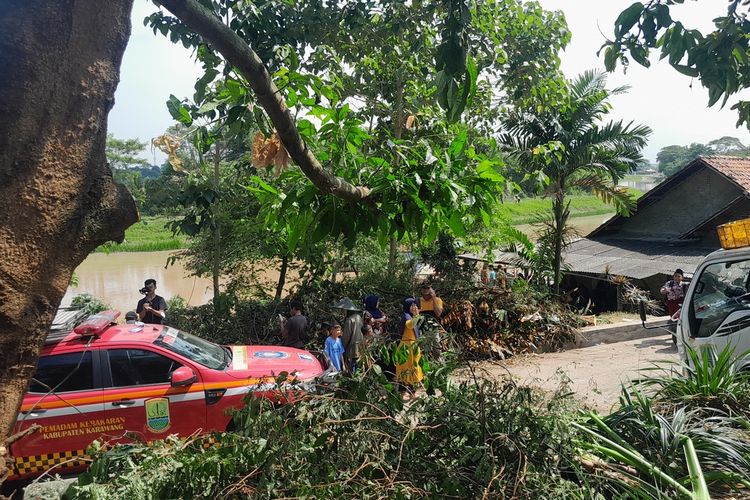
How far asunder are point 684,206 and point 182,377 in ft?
45.5

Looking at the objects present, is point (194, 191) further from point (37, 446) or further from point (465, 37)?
point (465, 37)

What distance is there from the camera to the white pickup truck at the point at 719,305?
5.34 meters

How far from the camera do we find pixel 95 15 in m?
1.52

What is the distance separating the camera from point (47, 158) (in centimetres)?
145

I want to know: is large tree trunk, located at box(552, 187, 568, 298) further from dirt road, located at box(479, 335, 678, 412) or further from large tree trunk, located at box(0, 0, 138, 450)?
large tree trunk, located at box(0, 0, 138, 450)

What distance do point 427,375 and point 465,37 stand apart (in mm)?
1867

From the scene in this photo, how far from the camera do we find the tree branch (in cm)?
202

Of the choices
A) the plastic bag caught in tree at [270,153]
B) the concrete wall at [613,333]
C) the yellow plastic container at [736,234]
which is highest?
the plastic bag caught in tree at [270,153]

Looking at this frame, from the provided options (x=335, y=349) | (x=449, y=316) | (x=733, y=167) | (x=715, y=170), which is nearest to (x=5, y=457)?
(x=335, y=349)

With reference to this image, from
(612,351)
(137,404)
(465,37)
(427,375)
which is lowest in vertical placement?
(612,351)

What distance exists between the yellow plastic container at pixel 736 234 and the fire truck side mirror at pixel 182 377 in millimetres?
5505

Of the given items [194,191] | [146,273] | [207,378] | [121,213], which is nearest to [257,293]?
[194,191]

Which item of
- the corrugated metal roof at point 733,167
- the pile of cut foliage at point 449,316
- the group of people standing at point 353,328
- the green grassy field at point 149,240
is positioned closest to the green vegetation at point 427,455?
the group of people standing at point 353,328

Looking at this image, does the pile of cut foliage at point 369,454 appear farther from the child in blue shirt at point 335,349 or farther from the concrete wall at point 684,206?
the concrete wall at point 684,206
